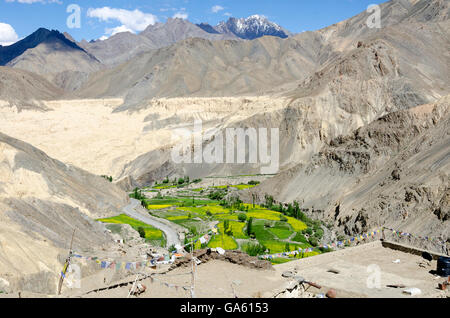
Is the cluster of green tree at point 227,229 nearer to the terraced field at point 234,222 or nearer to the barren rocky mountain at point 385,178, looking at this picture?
the terraced field at point 234,222

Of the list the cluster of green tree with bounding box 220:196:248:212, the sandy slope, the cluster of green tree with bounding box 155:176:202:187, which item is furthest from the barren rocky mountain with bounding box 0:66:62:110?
the cluster of green tree with bounding box 220:196:248:212

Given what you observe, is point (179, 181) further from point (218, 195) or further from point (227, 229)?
point (227, 229)

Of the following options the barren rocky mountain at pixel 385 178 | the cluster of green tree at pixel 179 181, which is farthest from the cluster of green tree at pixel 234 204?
the cluster of green tree at pixel 179 181

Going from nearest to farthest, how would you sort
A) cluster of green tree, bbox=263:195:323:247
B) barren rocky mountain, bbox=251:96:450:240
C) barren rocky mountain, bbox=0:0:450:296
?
barren rocky mountain, bbox=251:96:450:240 → barren rocky mountain, bbox=0:0:450:296 → cluster of green tree, bbox=263:195:323:247

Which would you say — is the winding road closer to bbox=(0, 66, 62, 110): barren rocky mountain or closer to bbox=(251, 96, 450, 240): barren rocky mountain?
bbox=(251, 96, 450, 240): barren rocky mountain
